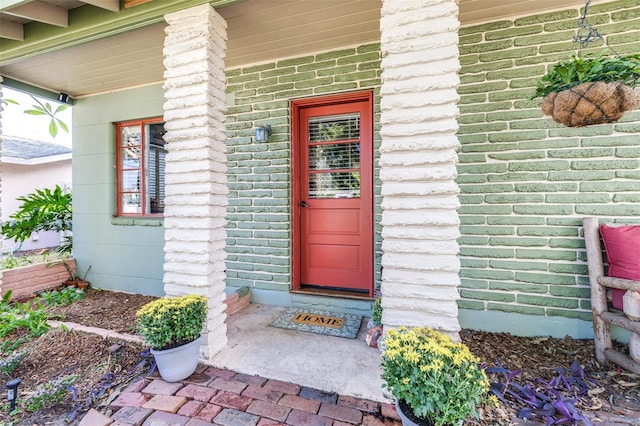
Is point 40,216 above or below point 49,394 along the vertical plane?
above

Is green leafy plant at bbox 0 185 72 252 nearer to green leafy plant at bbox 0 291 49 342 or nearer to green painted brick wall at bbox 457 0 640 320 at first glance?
green leafy plant at bbox 0 291 49 342

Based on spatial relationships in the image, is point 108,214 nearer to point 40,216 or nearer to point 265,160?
point 40,216

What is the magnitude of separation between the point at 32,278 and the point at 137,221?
142cm

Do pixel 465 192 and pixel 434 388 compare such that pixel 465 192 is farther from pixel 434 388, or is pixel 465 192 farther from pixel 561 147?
pixel 434 388

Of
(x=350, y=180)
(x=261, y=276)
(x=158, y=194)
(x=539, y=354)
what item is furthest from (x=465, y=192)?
(x=158, y=194)

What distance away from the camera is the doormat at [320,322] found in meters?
2.49

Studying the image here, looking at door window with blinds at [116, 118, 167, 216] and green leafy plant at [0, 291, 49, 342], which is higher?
door window with blinds at [116, 118, 167, 216]

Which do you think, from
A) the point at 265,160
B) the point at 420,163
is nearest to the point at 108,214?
the point at 265,160

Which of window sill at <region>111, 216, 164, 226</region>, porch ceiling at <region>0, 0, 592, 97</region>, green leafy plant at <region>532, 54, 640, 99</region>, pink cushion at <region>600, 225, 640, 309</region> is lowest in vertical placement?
pink cushion at <region>600, 225, 640, 309</region>

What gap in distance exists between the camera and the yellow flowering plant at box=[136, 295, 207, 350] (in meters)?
1.76

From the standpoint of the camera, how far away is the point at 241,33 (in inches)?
100.0

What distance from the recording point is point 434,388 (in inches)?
45.6

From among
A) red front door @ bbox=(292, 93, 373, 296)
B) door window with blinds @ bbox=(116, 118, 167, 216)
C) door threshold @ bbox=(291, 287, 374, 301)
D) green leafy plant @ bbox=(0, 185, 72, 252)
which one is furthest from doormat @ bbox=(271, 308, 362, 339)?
green leafy plant @ bbox=(0, 185, 72, 252)

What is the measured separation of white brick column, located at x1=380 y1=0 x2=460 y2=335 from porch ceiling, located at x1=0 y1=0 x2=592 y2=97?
815mm
